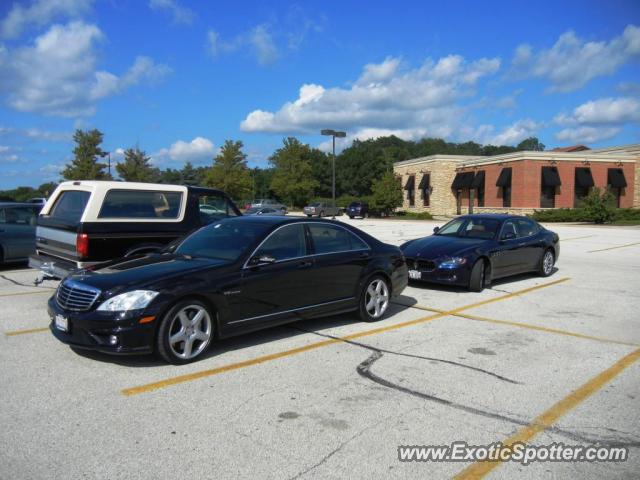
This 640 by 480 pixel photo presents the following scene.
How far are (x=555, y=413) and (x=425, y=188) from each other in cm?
5295

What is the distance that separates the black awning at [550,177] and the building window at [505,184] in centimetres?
280

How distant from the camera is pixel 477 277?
9.34 m

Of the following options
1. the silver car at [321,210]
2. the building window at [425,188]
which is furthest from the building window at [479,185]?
the silver car at [321,210]

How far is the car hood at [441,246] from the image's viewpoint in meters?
9.49

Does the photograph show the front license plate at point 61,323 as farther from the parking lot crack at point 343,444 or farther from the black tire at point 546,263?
the black tire at point 546,263

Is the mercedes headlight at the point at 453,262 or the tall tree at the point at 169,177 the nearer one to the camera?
the mercedes headlight at the point at 453,262

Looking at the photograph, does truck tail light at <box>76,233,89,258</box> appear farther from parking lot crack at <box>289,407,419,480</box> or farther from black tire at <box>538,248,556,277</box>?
black tire at <box>538,248,556,277</box>

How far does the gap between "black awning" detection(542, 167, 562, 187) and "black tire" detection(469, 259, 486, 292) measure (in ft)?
127

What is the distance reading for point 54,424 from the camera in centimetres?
385

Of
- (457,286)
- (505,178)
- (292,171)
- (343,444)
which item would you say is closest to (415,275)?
(457,286)

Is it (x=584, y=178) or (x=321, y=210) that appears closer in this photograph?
(x=584, y=178)

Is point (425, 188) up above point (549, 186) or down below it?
above

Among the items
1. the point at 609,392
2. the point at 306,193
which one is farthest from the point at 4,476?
the point at 306,193

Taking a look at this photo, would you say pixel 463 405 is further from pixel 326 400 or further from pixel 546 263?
pixel 546 263
